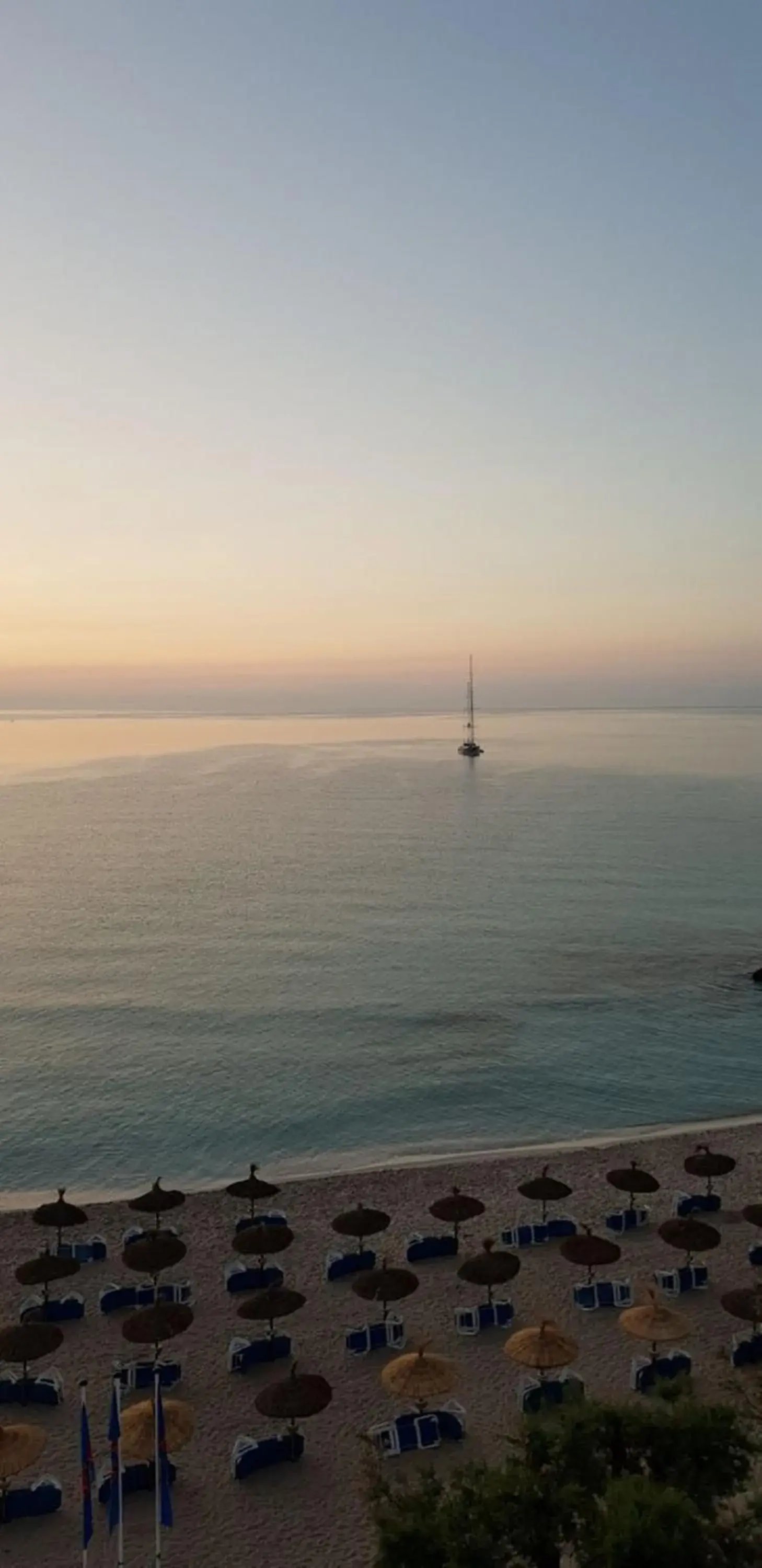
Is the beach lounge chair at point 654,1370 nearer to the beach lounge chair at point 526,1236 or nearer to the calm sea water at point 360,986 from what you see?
the beach lounge chair at point 526,1236

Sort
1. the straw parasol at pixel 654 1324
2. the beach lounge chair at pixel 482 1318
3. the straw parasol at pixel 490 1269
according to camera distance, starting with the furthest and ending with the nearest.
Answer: the beach lounge chair at pixel 482 1318
the straw parasol at pixel 490 1269
the straw parasol at pixel 654 1324

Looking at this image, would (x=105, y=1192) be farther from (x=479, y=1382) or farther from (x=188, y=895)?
(x=188, y=895)

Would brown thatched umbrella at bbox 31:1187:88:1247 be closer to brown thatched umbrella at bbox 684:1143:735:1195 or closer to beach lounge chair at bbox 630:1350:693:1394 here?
beach lounge chair at bbox 630:1350:693:1394

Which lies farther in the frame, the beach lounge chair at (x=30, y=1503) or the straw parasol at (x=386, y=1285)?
the straw parasol at (x=386, y=1285)

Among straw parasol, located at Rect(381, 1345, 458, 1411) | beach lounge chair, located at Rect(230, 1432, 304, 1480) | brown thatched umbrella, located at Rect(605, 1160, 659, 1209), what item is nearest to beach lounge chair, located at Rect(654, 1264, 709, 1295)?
brown thatched umbrella, located at Rect(605, 1160, 659, 1209)

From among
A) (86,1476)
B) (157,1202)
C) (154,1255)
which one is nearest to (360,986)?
(157,1202)

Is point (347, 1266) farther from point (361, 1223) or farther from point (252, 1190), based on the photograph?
point (252, 1190)

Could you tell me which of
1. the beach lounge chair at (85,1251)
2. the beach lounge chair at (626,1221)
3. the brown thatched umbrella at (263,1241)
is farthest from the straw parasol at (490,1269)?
the beach lounge chair at (85,1251)

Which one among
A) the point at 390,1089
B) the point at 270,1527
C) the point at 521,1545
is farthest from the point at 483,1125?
the point at 521,1545
